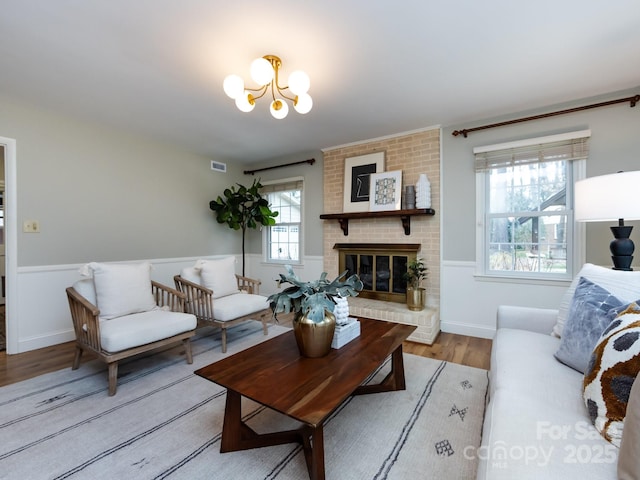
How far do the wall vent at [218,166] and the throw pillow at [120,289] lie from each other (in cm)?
232

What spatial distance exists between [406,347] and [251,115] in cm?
283

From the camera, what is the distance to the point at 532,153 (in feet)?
9.38

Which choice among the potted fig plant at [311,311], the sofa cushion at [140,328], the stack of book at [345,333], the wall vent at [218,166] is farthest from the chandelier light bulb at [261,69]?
the wall vent at [218,166]

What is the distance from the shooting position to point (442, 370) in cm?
234

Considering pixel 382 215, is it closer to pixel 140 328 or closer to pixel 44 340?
pixel 140 328

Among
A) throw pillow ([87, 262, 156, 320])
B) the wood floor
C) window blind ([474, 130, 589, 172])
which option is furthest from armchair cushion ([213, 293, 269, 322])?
window blind ([474, 130, 589, 172])

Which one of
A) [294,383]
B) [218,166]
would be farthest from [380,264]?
[218,166]

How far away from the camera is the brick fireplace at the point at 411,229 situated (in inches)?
125

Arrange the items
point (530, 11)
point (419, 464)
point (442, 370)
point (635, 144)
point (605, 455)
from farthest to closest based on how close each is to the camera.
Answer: point (635, 144), point (442, 370), point (530, 11), point (419, 464), point (605, 455)

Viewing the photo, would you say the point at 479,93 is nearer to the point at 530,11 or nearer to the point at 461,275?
the point at 530,11

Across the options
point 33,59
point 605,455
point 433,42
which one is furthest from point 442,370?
point 33,59

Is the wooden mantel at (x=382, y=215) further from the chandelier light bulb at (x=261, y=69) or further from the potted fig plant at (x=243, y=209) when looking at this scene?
the chandelier light bulb at (x=261, y=69)

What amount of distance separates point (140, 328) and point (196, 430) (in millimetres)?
921

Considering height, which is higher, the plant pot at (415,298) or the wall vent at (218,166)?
the wall vent at (218,166)
